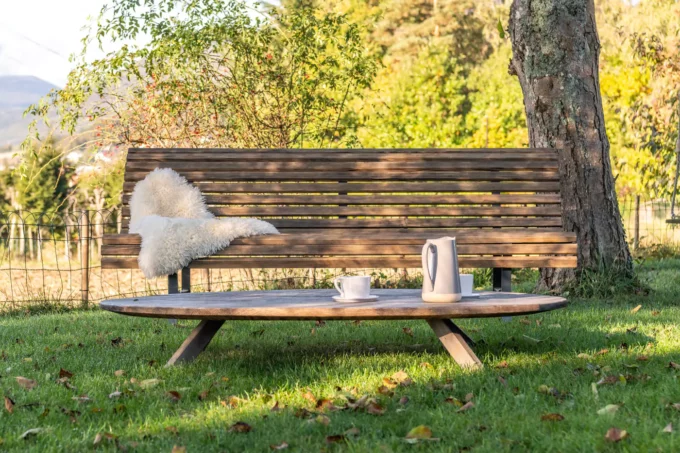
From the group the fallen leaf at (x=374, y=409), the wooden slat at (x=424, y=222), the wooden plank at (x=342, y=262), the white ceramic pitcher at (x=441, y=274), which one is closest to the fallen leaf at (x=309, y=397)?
the fallen leaf at (x=374, y=409)

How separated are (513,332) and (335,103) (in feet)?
15.7

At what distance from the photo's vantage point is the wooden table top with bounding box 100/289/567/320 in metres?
3.20

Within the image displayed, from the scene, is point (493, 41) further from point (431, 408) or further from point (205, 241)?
point (431, 408)

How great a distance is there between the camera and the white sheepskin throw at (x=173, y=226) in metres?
4.92

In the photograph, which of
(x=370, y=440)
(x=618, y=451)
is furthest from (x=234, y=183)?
(x=618, y=451)

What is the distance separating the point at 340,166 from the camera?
236 inches

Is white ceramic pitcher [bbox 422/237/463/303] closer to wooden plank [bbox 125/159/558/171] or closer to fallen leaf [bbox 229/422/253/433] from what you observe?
fallen leaf [bbox 229/422/253/433]

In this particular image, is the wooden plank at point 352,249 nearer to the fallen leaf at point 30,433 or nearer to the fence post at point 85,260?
the fence post at point 85,260

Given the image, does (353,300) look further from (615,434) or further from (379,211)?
(379,211)

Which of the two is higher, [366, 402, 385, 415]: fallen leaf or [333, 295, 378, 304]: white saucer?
[333, 295, 378, 304]: white saucer

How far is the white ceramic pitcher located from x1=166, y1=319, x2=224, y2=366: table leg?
3.26 ft

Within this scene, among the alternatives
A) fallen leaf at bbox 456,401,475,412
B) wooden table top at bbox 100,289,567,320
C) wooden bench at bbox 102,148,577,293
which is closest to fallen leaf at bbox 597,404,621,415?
fallen leaf at bbox 456,401,475,412

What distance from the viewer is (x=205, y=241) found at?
5.01 m

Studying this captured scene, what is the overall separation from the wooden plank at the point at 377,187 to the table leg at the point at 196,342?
6.96ft
